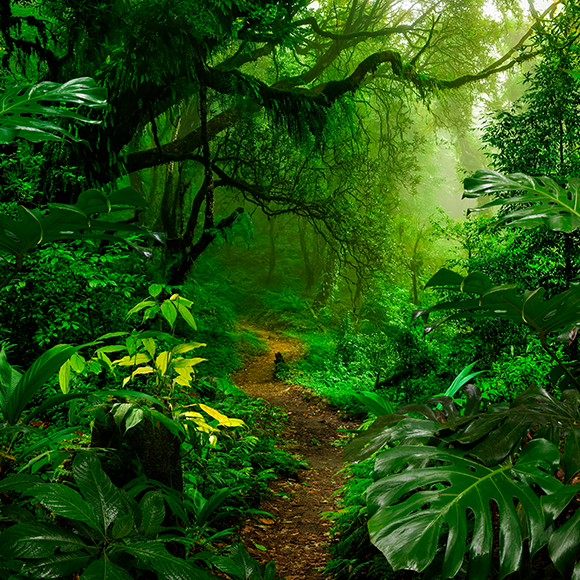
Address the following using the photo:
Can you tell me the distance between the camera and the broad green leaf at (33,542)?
0.96 m

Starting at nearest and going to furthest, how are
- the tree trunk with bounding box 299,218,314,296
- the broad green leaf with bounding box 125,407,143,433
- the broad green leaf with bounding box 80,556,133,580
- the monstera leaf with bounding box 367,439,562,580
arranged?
the monstera leaf with bounding box 367,439,562,580 → the broad green leaf with bounding box 80,556,133,580 → the broad green leaf with bounding box 125,407,143,433 → the tree trunk with bounding box 299,218,314,296

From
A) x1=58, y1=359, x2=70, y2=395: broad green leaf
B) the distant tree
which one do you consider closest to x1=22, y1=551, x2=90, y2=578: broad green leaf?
x1=58, y1=359, x2=70, y2=395: broad green leaf

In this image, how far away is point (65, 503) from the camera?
3.43 feet

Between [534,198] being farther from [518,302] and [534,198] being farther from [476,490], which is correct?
[476,490]

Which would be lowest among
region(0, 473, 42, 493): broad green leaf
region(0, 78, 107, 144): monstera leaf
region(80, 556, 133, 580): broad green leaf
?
region(80, 556, 133, 580): broad green leaf

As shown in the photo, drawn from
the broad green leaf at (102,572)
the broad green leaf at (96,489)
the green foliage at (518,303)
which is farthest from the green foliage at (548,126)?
the broad green leaf at (102,572)

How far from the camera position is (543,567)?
1.34 meters

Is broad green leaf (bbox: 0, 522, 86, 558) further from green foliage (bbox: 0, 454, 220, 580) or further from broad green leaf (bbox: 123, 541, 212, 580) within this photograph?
broad green leaf (bbox: 123, 541, 212, 580)

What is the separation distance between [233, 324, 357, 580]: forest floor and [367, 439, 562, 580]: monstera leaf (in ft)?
0.88

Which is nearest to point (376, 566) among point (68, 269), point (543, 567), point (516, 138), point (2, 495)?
point (543, 567)

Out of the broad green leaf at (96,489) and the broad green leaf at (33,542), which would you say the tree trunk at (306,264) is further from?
the broad green leaf at (33,542)

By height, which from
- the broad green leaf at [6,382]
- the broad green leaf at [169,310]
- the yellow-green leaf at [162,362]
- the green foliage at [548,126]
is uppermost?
the green foliage at [548,126]

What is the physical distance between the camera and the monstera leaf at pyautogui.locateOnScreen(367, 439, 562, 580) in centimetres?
80

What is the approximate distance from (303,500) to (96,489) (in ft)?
8.87
